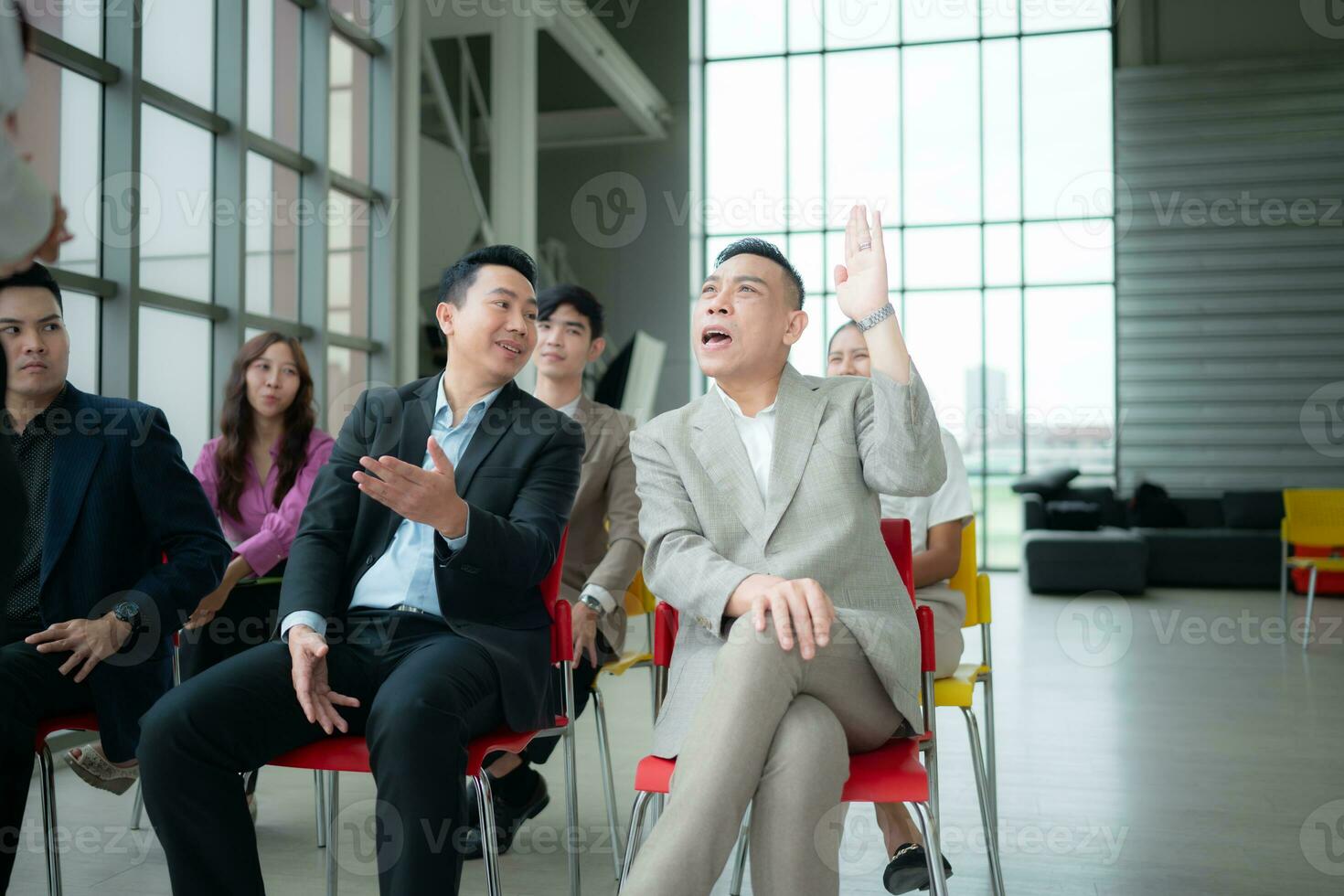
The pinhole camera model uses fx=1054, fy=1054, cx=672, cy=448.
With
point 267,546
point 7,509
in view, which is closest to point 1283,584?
point 267,546

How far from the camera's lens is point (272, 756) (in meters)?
1.88

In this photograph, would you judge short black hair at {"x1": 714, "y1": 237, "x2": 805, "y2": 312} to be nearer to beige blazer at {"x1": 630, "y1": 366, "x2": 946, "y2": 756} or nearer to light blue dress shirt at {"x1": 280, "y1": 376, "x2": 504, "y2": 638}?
beige blazer at {"x1": 630, "y1": 366, "x2": 946, "y2": 756}

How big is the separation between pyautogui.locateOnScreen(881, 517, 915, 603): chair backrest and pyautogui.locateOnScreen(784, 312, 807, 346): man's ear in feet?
1.39

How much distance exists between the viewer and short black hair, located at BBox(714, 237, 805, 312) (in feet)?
6.99

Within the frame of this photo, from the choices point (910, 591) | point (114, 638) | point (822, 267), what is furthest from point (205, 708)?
point (822, 267)

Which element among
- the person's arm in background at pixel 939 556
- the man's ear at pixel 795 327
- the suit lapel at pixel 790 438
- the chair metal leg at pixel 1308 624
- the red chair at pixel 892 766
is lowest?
the chair metal leg at pixel 1308 624

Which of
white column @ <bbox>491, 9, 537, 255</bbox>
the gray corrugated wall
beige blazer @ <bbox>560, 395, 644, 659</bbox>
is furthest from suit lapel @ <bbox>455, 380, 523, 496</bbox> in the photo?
the gray corrugated wall

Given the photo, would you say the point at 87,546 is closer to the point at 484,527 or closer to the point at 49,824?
the point at 49,824

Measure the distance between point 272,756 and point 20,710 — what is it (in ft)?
1.88

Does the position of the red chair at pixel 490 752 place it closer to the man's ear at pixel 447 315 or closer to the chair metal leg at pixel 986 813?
the man's ear at pixel 447 315

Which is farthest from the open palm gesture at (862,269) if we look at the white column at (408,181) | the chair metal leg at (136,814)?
the white column at (408,181)

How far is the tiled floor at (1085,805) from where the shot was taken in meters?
2.63

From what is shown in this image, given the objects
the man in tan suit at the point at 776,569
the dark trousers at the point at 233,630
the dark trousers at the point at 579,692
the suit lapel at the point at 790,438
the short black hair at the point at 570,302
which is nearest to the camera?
the man in tan suit at the point at 776,569

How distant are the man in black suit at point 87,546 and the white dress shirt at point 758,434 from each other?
3.82 ft
